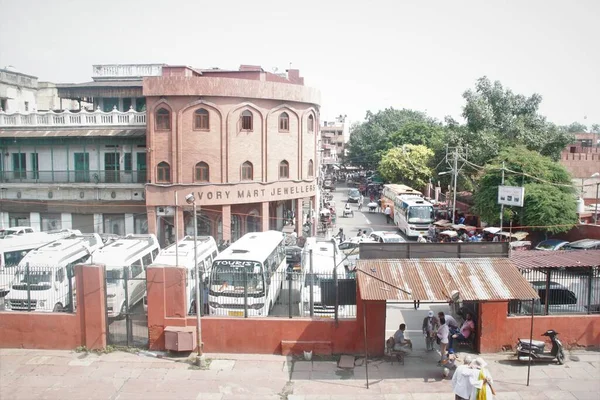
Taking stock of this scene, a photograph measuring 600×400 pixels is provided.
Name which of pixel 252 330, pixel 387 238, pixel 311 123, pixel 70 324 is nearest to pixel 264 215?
pixel 311 123

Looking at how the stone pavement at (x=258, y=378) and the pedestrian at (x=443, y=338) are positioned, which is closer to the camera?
the stone pavement at (x=258, y=378)

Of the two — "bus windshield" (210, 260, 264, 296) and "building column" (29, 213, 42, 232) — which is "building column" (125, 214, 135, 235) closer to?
"building column" (29, 213, 42, 232)

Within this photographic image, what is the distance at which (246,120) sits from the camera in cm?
3031

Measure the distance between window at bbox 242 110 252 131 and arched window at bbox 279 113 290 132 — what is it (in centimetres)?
225

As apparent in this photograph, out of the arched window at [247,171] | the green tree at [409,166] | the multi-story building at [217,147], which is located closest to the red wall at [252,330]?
the multi-story building at [217,147]

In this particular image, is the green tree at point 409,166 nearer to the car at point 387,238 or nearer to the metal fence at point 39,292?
the car at point 387,238

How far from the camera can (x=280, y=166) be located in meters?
32.5

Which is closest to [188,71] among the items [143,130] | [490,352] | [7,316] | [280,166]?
[143,130]

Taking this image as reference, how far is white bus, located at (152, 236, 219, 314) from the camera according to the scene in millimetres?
16719

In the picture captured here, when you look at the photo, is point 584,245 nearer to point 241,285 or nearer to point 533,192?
point 533,192

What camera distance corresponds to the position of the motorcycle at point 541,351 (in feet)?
46.2

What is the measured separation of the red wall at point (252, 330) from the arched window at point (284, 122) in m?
18.3

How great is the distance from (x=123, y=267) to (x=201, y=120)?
1383 cm

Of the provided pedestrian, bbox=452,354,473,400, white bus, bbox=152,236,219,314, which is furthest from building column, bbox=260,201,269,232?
pedestrian, bbox=452,354,473,400
